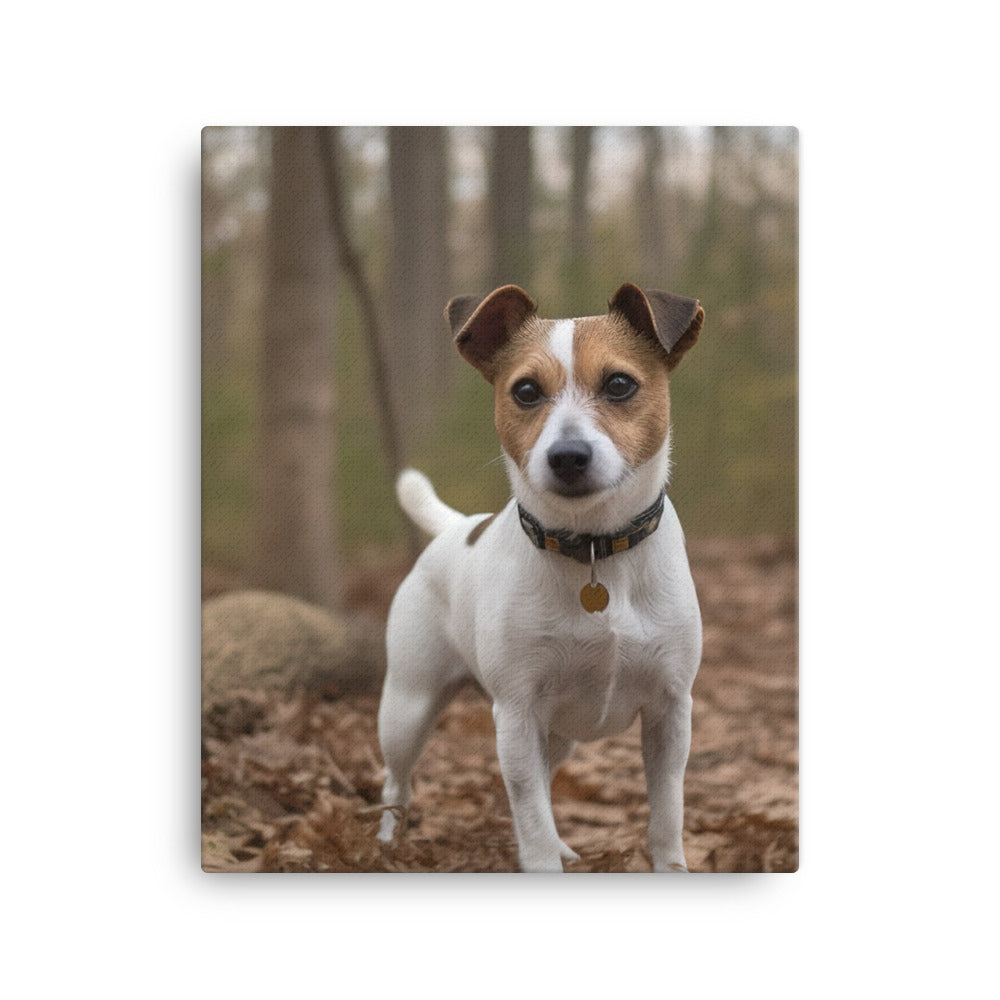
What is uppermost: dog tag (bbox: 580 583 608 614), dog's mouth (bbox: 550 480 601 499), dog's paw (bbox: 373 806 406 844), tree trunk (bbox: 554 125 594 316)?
tree trunk (bbox: 554 125 594 316)

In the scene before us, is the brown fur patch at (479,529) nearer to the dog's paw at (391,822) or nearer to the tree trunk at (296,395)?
the tree trunk at (296,395)

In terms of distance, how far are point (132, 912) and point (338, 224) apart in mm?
1366

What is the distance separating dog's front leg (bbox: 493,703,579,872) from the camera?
198 centimetres

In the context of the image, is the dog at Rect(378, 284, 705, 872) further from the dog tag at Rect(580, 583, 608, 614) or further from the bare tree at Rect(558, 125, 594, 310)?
the bare tree at Rect(558, 125, 594, 310)

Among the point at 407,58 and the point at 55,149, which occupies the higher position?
the point at 407,58

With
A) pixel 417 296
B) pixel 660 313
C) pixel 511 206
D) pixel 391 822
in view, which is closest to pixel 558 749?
pixel 391 822

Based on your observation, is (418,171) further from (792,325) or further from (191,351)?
(792,325)

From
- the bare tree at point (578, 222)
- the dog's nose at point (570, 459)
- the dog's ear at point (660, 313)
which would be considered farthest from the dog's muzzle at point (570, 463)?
the bare tree at point (578, 222)

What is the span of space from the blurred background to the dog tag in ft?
0.92

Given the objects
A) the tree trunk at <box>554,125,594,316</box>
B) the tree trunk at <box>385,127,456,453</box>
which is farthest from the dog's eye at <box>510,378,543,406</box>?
the tree trunk at <box>385,127,456,453</box>

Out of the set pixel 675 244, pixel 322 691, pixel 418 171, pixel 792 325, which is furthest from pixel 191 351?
pixel 792 325

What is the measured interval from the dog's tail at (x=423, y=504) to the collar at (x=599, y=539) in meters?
0.35

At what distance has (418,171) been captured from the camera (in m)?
2.27

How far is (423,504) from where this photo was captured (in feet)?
7.55
